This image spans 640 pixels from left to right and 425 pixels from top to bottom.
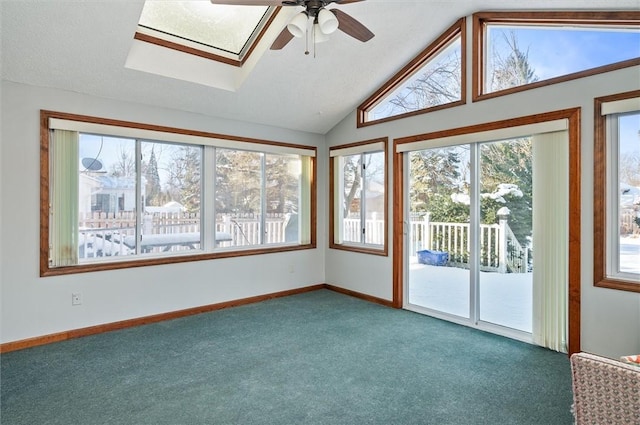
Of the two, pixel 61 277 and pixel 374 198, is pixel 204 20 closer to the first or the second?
pixel 61 277

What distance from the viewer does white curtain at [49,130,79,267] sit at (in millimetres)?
3418

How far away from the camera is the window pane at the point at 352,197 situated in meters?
5.21

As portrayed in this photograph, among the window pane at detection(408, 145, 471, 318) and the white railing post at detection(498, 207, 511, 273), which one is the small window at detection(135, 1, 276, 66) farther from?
the white railing post at detection(498, 207, 511, 273)

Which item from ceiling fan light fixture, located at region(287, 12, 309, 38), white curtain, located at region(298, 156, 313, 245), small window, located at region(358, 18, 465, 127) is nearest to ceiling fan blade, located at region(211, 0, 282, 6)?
→ ceiling fan light fixture, located at region(287, 12, 309, 38)

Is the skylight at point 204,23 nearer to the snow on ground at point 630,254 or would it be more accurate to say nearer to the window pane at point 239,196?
the window pane at point 239,196

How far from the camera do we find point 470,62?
12.4 ft

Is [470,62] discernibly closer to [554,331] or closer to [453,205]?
[453,205]

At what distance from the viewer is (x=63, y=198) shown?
3467 millimetres

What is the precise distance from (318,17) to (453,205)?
2.60 m

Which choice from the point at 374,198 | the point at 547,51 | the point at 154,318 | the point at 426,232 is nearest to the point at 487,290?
the point at 426,232

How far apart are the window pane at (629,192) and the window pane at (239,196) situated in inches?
157

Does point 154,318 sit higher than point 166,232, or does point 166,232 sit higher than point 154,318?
point 166,232

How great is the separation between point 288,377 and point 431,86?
360cm

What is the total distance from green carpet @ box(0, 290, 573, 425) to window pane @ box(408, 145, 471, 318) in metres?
0.46
